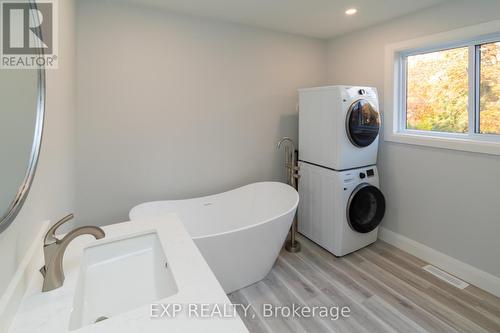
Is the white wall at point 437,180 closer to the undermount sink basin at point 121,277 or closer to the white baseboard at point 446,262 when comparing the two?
the white baseboard at point 446,262

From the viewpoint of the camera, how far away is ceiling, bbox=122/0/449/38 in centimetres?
234

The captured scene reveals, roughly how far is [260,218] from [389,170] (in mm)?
1526

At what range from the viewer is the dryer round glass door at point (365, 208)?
2.64m

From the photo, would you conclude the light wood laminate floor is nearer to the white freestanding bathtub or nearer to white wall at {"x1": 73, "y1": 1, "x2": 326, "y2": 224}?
the white freestanding bathtub

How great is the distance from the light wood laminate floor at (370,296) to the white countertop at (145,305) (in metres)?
1.15

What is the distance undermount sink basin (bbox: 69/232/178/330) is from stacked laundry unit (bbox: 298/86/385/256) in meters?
1.93

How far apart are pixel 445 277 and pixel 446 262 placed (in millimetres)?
166

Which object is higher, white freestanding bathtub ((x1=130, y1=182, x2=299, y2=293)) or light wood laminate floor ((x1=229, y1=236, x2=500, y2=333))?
white freestanding bathtub ((x1=130, y1=182, x2=299, y2=293))

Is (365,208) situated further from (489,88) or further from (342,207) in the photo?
(489,88)

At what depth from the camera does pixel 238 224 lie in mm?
2818

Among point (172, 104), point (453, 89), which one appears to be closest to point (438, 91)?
point (453, 89)

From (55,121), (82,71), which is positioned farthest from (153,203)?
(82,71)

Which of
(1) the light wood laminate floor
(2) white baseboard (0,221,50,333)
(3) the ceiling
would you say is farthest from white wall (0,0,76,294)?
(1) the light wood laminate floor

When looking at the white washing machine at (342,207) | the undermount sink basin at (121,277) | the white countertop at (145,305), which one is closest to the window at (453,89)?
the white washing machine at (342,207)
